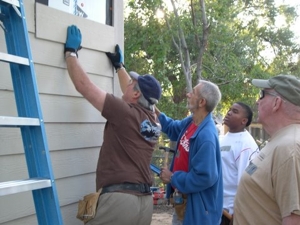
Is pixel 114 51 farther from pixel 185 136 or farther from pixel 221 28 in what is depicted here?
pixel 221 28

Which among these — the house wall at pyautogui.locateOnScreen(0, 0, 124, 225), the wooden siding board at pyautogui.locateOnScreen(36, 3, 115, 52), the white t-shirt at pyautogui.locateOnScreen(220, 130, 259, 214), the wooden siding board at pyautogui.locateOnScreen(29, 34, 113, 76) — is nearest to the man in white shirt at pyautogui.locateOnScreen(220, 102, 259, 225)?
the white t-shirt at pyautogui.locateOnScreen(220, 130, 259, 214)

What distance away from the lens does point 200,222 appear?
3.79 meters

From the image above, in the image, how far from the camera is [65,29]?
10.8 ft

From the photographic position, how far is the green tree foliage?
1215 centimetres

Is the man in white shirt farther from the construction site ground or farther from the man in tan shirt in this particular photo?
the construction site ground

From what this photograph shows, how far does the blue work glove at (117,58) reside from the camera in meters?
3.86

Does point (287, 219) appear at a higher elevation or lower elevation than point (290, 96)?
lower

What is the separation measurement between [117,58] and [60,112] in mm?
869

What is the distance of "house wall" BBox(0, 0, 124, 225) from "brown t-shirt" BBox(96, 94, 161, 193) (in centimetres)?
29

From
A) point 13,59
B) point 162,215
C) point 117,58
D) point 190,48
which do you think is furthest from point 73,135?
point 190,48

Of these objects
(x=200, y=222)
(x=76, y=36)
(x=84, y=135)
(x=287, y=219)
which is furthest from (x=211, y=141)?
(x=287, y=219)

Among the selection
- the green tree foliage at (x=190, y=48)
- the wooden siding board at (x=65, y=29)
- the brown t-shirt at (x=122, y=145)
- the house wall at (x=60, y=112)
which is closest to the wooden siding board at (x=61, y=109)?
the house wall at (x=60, y=112)

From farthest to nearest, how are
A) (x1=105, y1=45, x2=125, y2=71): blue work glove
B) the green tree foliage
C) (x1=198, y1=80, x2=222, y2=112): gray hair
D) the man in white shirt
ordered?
the green tree foliage, the man in white shirt, (x1=198, y1=80, x2=222, y2=112): gray hair, (x1=105, y1=45, x2=125, y2=71): blue work glove

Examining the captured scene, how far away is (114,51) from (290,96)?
78.2 inches
